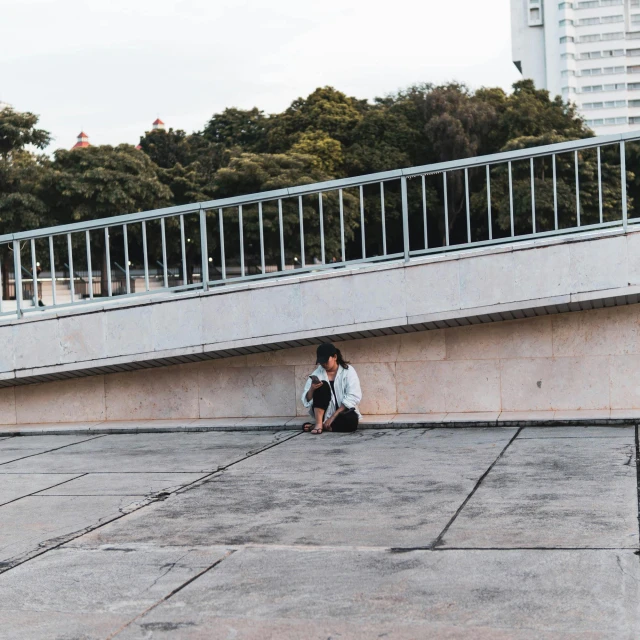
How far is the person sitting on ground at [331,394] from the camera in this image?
Result: 941 centimetres

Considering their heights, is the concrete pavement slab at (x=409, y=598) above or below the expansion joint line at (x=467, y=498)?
above

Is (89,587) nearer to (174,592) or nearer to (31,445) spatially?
(174,592)

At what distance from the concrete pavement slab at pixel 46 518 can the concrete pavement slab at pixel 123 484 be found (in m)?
0.18

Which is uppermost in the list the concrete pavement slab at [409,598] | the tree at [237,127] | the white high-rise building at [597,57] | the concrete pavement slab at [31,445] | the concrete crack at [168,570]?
the white high-rise building at [597,57]

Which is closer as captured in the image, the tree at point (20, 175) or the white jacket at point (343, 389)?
the white jacket at point (343, 389)

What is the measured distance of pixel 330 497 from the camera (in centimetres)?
628

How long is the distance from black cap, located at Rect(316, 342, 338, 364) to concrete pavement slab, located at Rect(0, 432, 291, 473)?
0.82 metres

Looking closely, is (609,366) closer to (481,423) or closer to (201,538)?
(481,423)

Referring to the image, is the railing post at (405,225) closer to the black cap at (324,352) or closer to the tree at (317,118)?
the black cap at (324,352)

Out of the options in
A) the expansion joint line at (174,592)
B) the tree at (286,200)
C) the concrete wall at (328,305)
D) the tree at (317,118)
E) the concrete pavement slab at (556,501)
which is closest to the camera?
the expansion joint line at (174,592)

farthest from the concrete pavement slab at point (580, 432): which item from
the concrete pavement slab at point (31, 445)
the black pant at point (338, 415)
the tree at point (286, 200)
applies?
the tree at point (286, 200)

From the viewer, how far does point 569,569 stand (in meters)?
4.30

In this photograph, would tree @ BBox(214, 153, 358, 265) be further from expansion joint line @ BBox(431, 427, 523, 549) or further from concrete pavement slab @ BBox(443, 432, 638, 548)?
concrete pavement slab @ BBox(443, 432, 638, 548)

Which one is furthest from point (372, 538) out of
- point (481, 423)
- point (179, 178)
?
point (179, 178)
